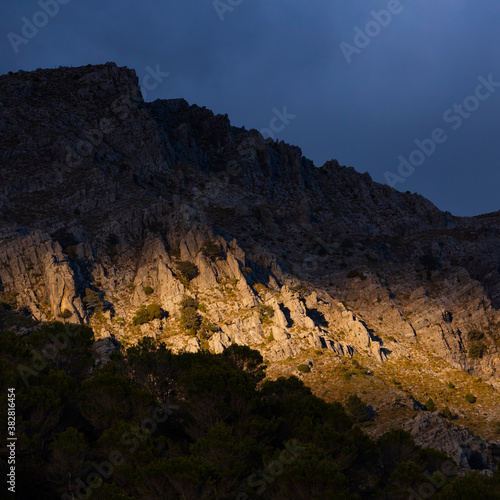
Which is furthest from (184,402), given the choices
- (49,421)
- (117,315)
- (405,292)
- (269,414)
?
(405,292)

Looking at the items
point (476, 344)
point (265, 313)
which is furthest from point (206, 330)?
point (476, 344)

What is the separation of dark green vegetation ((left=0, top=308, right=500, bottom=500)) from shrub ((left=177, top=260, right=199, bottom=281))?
3050cm

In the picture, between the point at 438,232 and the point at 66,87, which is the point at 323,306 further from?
the point at 66,87

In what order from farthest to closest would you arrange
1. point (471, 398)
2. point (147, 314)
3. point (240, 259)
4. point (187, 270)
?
point (240, 259) < point (187, 270) < point (147, 314) < point (471, 398)

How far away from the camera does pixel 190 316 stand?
255 ft

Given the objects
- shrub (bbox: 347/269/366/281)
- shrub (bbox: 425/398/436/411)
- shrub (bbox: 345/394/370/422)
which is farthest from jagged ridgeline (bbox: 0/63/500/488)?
shrub (bbox: 345/394/370/422)

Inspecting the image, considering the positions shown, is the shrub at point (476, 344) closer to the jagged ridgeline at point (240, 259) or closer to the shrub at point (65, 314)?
the jagged ridgeline at point (240, 259)

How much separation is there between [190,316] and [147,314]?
271 inches

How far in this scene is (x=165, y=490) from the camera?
1341 inches

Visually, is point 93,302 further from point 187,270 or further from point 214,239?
point 214,239

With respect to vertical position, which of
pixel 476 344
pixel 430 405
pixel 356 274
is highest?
pixel 356 274

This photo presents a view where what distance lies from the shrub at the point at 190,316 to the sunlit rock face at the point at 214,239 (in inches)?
36.5

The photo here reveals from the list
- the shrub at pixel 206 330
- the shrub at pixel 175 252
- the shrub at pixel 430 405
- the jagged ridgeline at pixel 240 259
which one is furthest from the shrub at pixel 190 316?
the shrub at pixel 430 405

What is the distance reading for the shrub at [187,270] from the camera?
3435 inches
